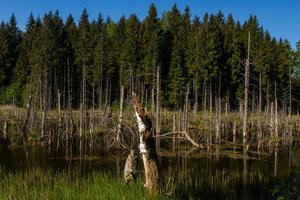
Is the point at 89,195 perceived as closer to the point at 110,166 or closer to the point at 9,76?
the point at 110,166

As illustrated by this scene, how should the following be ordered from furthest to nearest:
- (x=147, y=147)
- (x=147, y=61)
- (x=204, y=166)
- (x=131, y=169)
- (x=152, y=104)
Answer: (x=147, y=61) < (x=152, y=104) < (x=204, y=166) < (x=131, y=169) < (x=147, y=147)

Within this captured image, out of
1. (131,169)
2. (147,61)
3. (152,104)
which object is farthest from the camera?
(147,61)

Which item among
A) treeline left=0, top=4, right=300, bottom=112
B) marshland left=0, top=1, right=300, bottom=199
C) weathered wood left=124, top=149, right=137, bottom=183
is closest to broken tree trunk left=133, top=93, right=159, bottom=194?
marshland left=0, top=1, right=300, bottom=199

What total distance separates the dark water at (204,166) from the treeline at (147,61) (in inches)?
1197

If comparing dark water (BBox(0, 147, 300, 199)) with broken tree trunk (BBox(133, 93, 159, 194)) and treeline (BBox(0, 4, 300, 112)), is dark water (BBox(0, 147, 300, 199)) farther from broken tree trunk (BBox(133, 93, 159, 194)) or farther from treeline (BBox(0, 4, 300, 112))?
treeline (BBox(0, 4, 300, 112))

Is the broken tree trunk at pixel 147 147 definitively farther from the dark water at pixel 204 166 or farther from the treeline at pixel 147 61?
the treeline at pixel 147 61

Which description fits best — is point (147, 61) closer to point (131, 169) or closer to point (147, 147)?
point (131, 169)

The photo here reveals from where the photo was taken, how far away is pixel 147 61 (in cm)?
5909

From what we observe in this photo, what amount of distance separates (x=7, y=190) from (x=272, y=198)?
7.24 metres

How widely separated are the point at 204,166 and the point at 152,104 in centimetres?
1459

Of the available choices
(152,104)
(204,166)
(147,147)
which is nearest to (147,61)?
(152,104)

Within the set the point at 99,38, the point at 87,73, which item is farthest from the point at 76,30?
the point at 87,73

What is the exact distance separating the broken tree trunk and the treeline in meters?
44.0

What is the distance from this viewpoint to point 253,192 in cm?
1458
